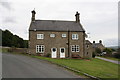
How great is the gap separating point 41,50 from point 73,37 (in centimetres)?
779

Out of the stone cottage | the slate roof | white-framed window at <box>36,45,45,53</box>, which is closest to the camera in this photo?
white-framed window at <box>36,45,45,53</box>

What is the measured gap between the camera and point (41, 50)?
104 ft

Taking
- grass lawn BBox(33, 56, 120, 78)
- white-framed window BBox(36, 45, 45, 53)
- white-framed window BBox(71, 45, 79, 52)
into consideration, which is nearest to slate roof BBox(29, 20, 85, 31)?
white-framed window BBox(36, 45, 45, 53)

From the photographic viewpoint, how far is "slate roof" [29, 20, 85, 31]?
108ft

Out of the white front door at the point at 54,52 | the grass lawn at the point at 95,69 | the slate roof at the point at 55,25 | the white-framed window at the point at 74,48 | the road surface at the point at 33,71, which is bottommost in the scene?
the grass lawn at the point at 95,69

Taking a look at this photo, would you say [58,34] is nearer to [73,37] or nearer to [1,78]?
[73,37]

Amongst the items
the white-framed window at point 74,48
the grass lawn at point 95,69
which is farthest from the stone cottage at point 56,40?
the grass lawn at point 95,69

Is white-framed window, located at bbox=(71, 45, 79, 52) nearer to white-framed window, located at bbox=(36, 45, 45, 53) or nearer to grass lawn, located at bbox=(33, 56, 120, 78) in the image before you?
white-framed window, located at bbox=(36, 45, 45, 53)

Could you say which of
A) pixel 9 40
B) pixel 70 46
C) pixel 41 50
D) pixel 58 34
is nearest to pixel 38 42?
pixel 41 50

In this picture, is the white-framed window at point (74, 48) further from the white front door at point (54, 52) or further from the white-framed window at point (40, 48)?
the white-framed window at point (40, 48)

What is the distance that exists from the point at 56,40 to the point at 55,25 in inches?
162

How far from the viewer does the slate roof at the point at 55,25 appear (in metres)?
33.0

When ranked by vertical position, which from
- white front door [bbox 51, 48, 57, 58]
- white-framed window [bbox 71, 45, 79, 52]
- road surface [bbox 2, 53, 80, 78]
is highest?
white-framed window [bbox 71, 45, 79, 52]

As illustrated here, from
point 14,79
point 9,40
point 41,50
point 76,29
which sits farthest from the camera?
point 9,40
